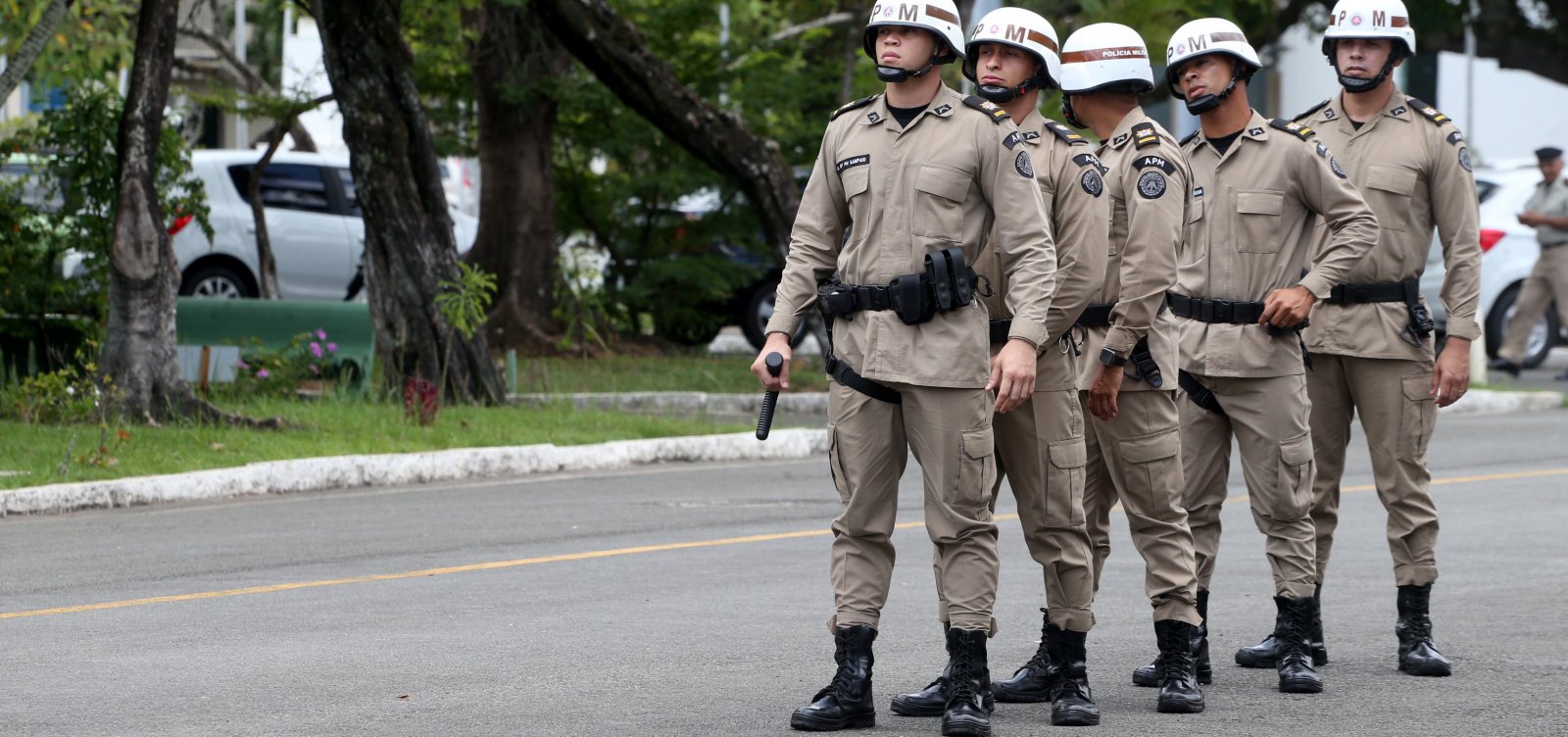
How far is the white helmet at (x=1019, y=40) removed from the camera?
5820 millimetres

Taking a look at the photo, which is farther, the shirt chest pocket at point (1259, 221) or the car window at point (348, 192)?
the car window at point (348, 192)

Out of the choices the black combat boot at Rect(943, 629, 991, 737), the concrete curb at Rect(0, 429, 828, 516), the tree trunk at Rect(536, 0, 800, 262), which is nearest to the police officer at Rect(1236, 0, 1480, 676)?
the black combat boot at Rect(943, 629, 991, 737)

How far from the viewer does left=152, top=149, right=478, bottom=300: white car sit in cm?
1866

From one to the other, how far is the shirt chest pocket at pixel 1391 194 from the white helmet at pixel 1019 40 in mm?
1364

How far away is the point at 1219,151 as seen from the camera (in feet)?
21.3

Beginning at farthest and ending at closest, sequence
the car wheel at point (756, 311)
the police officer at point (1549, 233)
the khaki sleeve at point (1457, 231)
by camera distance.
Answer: the car wheel at point (756, 311) < the police officer at point (1549, 233) < the khaki sleeve at point (1457, 231)

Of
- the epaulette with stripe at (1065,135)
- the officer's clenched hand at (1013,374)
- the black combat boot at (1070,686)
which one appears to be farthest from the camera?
the epaulette with stripe at (1065,135)

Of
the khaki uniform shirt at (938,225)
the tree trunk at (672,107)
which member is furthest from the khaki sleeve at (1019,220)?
the tree trunk at (672,107)

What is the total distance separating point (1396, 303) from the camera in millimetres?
6652

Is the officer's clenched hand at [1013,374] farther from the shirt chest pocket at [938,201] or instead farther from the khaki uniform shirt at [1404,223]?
the khaki uniform shirt at [1404,223]

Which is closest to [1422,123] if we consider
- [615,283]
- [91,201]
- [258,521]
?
[258,521]

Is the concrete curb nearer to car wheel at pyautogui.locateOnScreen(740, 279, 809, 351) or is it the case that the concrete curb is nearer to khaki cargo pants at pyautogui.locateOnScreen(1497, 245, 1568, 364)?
car wheel at pyautogui.locateOnScreen(740, 279, 809, 351)

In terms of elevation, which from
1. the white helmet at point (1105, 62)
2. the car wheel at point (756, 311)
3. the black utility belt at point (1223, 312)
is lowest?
the car wheel at point (756, 311)

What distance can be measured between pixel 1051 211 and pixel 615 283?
14633mm
